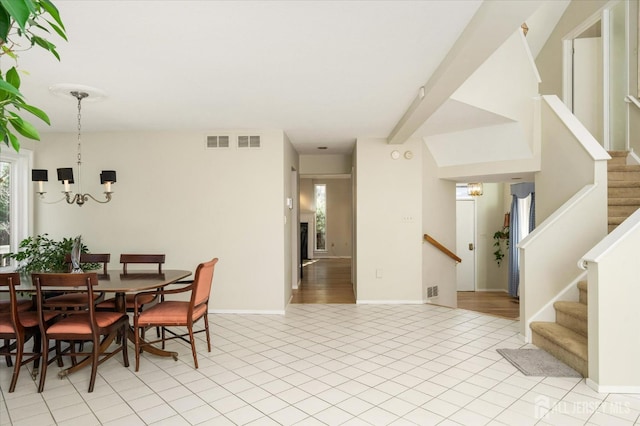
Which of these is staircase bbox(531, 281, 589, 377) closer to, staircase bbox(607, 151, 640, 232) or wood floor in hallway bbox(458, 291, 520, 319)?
staircase bbox(607, 151, 640, 232)

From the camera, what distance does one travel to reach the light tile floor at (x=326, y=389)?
2506 mm

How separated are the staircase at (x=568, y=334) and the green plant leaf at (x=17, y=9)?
3.85 meters

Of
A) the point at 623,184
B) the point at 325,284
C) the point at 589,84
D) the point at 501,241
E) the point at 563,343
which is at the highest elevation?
the point at 589,84

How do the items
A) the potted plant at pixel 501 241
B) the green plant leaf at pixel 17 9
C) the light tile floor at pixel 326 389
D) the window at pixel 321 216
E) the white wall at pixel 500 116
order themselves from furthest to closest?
1. the window at pixel 321 216
2. the potted plant at pixel 501 241
3. the white wall at pixel 500 116
4. the light tile floor at pixel 326 389
5. the green plant leaf at pixel 17 9

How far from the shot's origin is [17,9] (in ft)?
1.94

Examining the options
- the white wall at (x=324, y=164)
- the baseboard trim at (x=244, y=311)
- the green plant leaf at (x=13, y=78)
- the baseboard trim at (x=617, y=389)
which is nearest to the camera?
the green plant leaf at (x=13, y=78)

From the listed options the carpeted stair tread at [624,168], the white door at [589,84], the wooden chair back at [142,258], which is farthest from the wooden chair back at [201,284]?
the white door at [589,84]

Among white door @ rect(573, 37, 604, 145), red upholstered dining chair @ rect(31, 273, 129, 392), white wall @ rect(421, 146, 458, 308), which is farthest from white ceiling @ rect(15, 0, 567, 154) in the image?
white door @ rect(573, 37, 604, 145)

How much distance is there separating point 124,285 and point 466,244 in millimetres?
7749

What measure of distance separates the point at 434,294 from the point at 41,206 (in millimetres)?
5918

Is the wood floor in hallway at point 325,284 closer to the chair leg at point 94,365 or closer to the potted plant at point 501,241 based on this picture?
the chair leg at point 94,365

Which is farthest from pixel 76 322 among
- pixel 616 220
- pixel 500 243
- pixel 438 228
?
pixel 500 243

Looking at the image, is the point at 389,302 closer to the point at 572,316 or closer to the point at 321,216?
the point at 572,316

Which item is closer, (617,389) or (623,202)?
(617,389)
